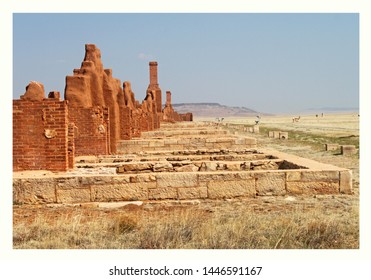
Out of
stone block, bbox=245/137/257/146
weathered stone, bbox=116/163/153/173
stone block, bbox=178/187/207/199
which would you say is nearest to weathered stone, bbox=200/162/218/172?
weathered stone, bbox=116/163/153/173

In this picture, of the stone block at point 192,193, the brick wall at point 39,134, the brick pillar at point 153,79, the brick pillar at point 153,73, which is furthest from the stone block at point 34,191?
the brick pillar at point 153,73

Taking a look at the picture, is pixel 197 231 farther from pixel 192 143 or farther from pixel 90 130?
pixel 192 143

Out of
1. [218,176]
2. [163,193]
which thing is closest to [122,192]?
[163,193]

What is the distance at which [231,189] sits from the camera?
26.1 feet

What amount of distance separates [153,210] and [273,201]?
2.03 m

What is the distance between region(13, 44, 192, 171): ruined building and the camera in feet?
28.5

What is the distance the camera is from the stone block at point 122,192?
7.77 meters

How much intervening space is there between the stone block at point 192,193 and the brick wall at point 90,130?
5811mm

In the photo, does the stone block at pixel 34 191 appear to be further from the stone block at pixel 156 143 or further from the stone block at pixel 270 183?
the stone block at pixel 156 143

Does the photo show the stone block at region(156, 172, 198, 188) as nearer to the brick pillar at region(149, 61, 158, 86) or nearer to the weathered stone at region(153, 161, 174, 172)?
the weathered stone at region(153, 161, 174, 172)

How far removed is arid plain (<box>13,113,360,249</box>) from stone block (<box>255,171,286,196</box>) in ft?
0.48

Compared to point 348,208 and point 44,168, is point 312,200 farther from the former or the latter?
point 44,168
